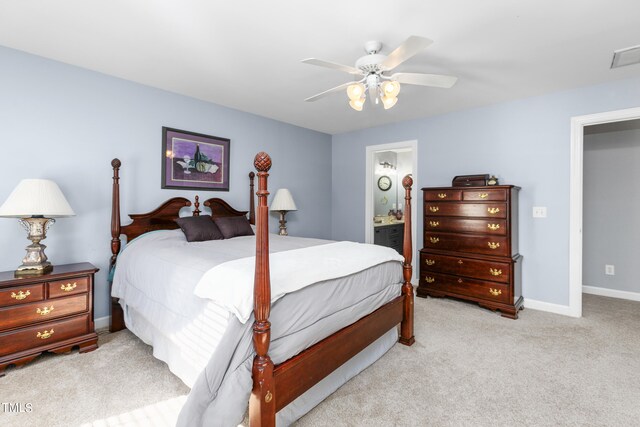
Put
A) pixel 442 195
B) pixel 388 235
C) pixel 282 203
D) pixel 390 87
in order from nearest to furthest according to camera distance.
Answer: pixel 390 87 → pixel 442 195 → pixel 282 203 → pixel 388 235

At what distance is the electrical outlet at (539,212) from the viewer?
11.4ft

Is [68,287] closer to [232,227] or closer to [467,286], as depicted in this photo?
[232,227]

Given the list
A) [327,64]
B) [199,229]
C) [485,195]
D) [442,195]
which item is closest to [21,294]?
[199,229]

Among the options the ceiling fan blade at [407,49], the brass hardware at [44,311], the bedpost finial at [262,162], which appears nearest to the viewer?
the bedpost finial at [262,162]

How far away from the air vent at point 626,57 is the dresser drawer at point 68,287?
463 cm

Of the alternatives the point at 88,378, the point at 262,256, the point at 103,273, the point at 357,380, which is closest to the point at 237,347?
the point at 262,256

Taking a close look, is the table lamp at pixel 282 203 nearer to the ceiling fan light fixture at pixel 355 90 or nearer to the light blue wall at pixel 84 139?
the light blue wall at pixel 84 139

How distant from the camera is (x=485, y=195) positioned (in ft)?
11.1

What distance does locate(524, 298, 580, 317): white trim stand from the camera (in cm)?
333

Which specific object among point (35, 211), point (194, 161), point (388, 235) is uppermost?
point (194, 161)

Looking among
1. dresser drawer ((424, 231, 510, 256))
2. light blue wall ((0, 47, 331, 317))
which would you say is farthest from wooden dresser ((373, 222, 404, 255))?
light blue wall ((0, 47, 331, 317))

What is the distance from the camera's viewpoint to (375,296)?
2229mm

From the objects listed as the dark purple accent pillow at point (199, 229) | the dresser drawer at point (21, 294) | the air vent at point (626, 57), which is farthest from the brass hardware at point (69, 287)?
the air vent at point (626, 57)

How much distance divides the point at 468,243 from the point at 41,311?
3980 millimetres
